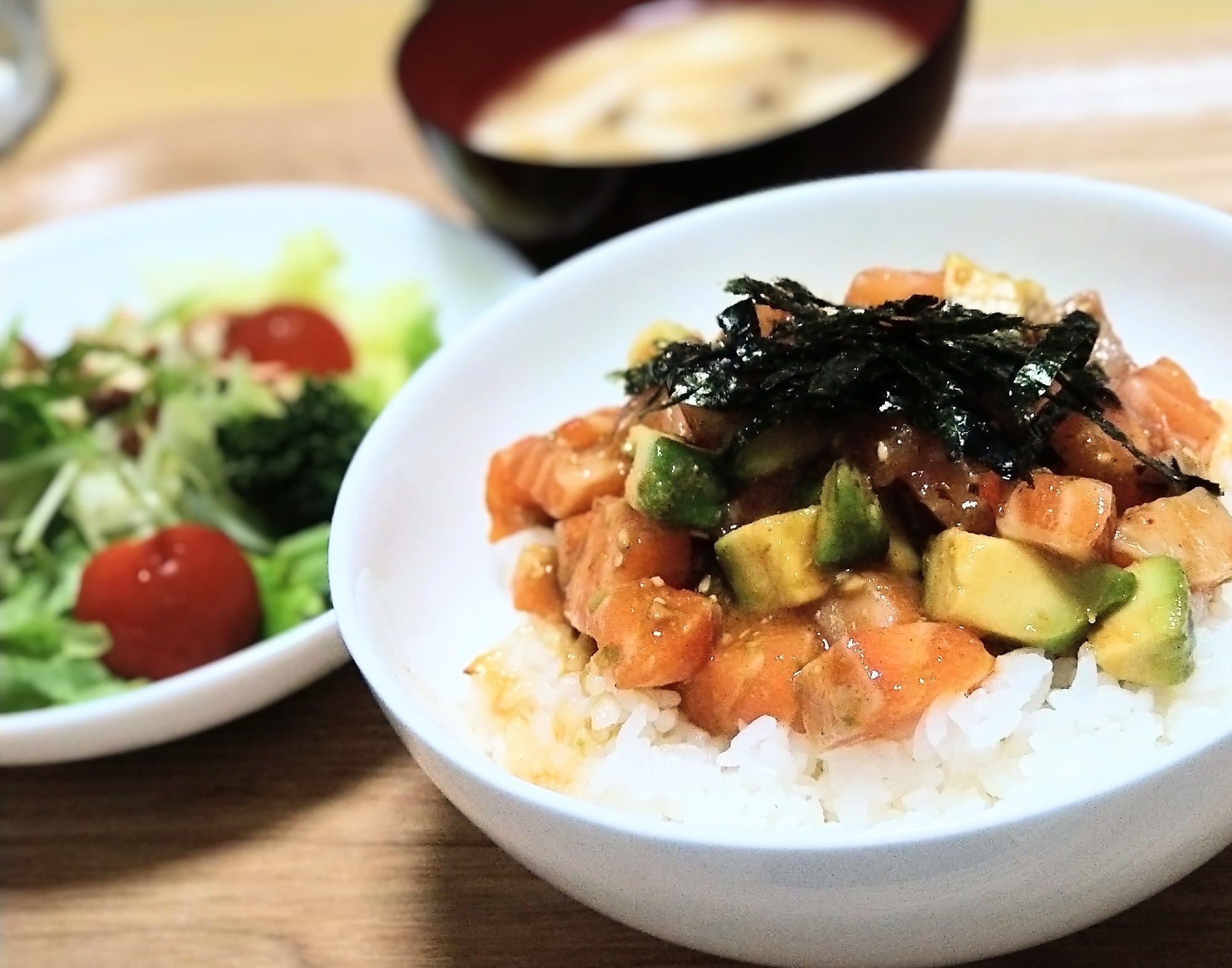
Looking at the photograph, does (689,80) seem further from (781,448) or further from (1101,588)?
(1101,588)

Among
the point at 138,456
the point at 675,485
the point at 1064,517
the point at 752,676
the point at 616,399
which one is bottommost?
the point at 138,456

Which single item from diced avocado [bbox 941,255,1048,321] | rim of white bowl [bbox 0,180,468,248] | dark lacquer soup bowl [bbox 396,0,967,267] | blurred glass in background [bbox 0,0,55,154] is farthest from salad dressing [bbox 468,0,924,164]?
blurred glass in background [bbox 0,0,55,154]

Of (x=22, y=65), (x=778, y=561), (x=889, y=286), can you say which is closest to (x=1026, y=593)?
(x=778, y=561)

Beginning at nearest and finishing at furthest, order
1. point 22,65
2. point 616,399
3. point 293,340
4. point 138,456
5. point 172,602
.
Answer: point 616,399
point 172,602
point 138,456
point 293,340
point 22,65

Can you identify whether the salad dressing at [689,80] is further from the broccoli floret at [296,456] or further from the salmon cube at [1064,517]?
the salmon cube at [1064,517]

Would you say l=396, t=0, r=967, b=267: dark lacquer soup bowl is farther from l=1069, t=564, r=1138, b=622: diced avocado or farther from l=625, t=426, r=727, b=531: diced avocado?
l=1069, t=564, r=1138, b=622: diced avocado

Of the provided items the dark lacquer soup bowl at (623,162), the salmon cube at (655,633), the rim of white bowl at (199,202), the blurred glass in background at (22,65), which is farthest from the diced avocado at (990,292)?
the blurred glass in background at (22,65)

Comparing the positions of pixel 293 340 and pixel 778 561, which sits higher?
pixel 778 561
